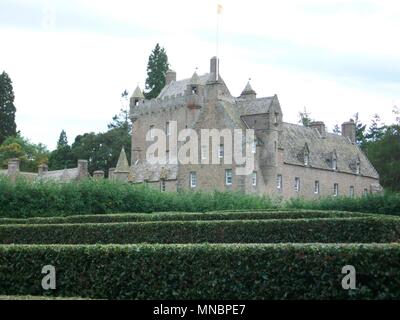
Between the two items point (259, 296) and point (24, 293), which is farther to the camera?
point (24, 293)

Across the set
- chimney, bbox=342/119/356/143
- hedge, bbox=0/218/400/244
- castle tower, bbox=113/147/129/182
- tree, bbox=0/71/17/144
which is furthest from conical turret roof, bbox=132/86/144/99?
hedge, bbox=0/218/400/244

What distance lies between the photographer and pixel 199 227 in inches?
1031

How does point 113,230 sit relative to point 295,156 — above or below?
below

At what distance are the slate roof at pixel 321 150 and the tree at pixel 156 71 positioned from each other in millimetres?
26645

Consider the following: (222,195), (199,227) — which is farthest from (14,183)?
(199,227)

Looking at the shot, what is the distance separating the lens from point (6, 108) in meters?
94.1

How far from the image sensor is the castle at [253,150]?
2434 inches

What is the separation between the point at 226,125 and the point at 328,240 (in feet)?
120

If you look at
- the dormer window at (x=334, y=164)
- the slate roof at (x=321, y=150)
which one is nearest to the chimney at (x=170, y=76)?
the slate roof at (x=321, y=150)

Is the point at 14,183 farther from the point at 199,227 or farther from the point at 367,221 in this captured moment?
the point at 367,221

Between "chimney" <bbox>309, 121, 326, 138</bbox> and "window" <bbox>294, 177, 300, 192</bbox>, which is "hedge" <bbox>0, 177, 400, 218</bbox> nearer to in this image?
"window" <bbox>294, 177, 300, 192</bbox>

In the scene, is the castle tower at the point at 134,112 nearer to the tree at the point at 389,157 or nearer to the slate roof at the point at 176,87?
the slate roof at the point at 176,87

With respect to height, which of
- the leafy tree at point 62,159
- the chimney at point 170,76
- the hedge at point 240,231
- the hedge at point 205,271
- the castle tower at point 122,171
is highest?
the chimney at point 170,76

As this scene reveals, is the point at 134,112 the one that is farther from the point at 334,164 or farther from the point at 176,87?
the point at 334,164
